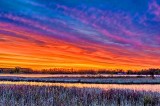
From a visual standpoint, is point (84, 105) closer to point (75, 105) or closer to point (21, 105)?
point (75, 105)

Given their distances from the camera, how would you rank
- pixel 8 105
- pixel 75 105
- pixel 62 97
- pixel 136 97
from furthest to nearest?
pixel 136 97
pixel 62 97
pixel 75 105
pixel 8 105

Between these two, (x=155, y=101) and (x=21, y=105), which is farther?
(x=155, y=101)

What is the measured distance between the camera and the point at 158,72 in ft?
364

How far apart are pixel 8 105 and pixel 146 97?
9647mm

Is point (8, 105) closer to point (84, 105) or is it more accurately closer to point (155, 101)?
point (84, 105)

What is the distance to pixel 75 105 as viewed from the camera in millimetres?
16234

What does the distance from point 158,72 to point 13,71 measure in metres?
48.0

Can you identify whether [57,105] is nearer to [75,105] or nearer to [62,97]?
[75,105]

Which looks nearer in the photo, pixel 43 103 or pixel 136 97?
pixel 43 103

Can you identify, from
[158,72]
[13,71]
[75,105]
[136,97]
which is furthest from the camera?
[13,71]

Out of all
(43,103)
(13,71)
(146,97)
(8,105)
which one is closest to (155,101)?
(146,97)

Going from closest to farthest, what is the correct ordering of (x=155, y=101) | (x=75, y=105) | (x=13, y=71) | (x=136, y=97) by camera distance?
(x=75, y=105)
(x=155, y=101)
(x=136, y=97)
(x=13, y=71)

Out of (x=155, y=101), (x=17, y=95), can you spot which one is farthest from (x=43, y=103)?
(x=155, y=101)

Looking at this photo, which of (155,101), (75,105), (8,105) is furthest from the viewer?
(155,101)
